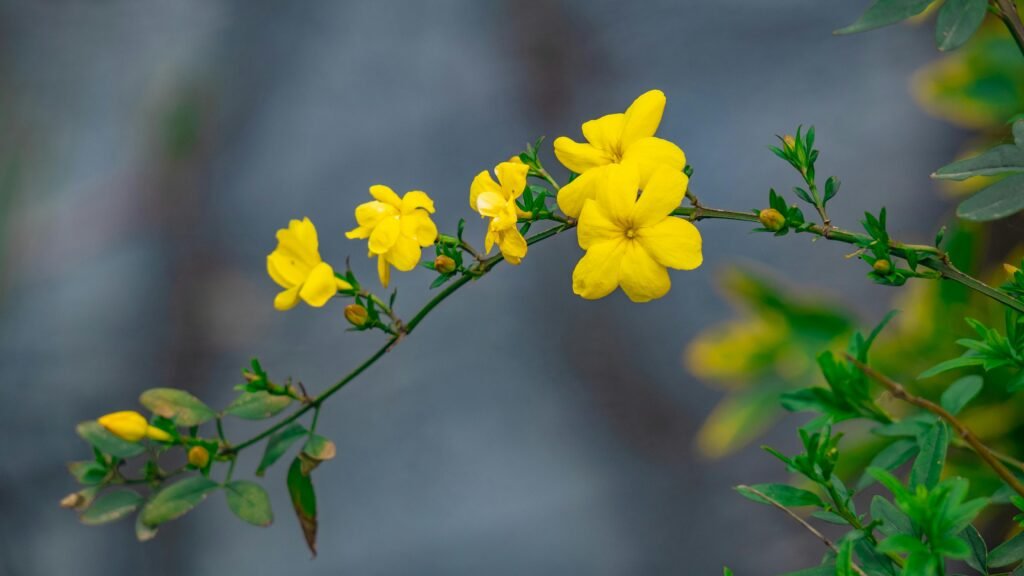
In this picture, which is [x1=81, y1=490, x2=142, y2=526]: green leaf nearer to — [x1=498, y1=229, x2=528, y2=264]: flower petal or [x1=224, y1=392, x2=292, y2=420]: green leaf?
[x1=224, y1=392, x2=292, y2=420]: green leaf

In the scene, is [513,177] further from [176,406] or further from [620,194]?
[176,406]

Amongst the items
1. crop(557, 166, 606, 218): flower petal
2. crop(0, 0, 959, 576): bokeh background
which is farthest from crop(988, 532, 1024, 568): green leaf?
crop(0, 0, 959, 576): bokeh background

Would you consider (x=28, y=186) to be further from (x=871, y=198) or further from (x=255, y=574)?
(x=871, y=198)

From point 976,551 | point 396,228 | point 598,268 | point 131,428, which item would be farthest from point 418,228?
point 976,551

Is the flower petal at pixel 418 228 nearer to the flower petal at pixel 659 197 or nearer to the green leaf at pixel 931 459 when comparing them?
the flower petal at pixel 659 197

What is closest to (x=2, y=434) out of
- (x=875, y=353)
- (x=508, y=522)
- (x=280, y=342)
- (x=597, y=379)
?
(x=280, y=342)

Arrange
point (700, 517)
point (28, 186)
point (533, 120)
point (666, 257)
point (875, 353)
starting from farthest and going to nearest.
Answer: point (28, 186) → point (533, 120) → point (700, 517) → point (875, 353) → point (666, 257)

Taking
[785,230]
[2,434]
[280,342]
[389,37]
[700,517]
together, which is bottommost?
[700,517]
